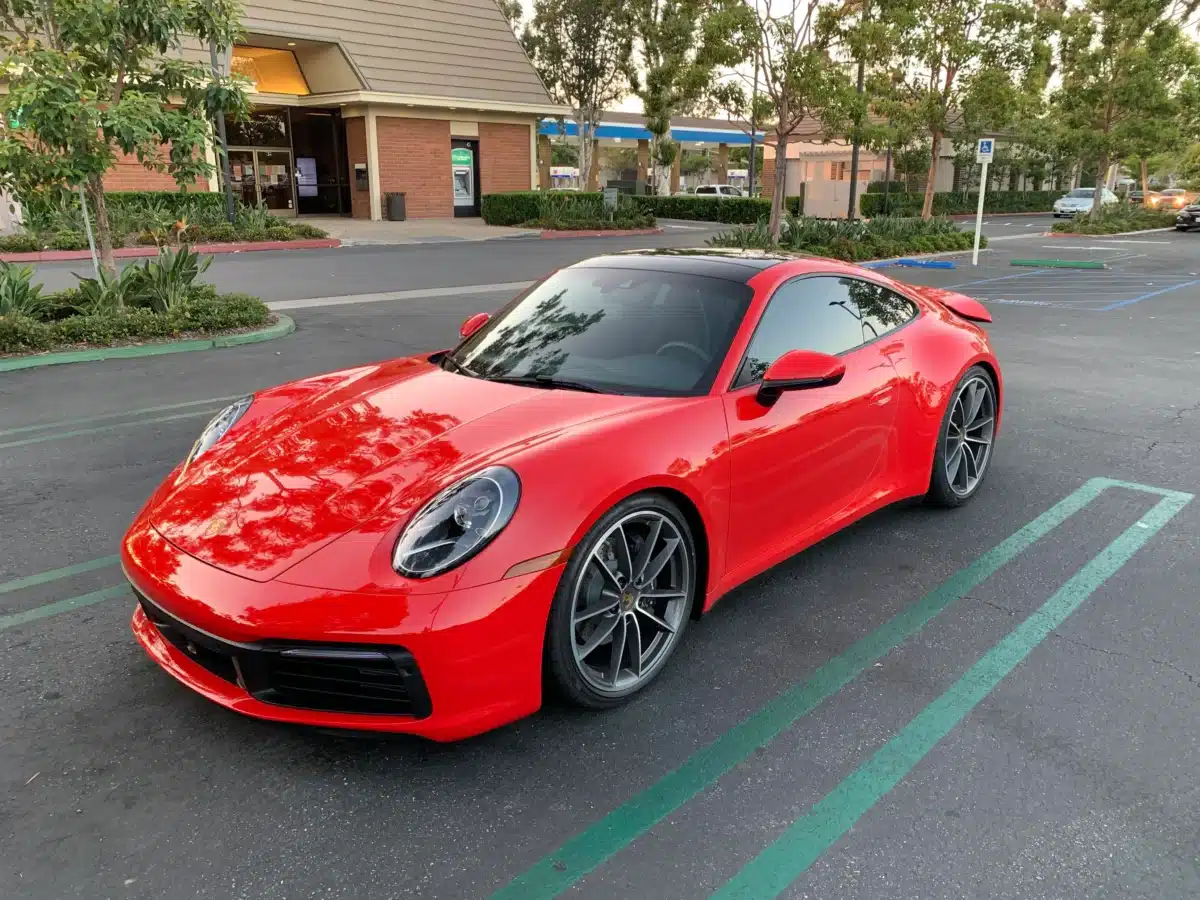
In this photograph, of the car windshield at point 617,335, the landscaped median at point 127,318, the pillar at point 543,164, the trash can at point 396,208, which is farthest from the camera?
the pillar at point 543,164

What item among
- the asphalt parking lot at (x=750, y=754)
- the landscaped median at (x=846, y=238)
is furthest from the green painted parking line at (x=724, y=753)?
the landscaped median at (x=846, y=238)

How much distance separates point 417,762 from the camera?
272cm

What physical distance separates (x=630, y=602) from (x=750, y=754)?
0.60m

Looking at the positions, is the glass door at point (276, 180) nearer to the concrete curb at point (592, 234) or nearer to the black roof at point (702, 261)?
the concrete curb at point (592, 234)

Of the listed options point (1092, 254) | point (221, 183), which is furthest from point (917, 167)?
point (221, 183)

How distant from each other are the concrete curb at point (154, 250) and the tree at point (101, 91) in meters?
8.84

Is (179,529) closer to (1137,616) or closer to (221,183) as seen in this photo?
(1137,616)

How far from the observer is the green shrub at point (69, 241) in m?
19.7

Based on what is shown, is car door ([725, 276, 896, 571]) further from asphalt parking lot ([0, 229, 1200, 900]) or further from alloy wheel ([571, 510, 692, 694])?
asphalt parking lot ([0, 229, 1200, 900])

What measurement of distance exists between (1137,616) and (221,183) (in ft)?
97.9

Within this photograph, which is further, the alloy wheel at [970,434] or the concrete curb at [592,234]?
the concrete curb at [592,234]

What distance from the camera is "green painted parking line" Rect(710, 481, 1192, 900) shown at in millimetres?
2295

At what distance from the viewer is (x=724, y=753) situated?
2781mm

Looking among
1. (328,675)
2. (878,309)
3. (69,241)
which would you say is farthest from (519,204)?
(328,675)
